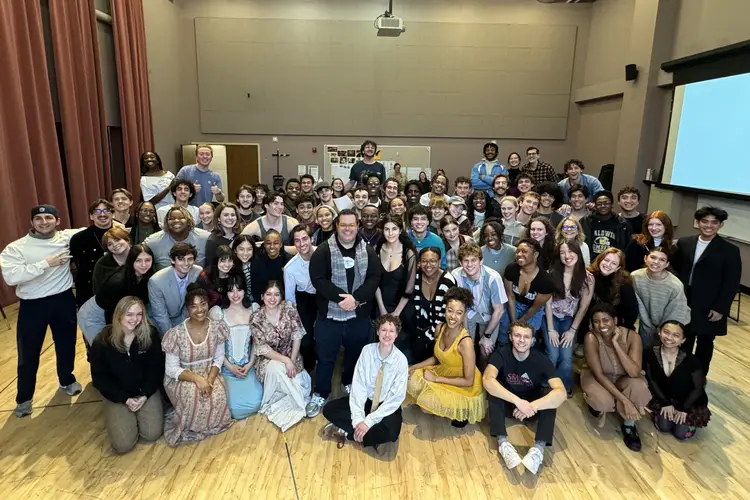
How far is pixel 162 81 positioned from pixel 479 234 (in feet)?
22.9

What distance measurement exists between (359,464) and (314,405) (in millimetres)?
623

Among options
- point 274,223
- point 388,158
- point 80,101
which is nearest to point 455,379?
point 274,223

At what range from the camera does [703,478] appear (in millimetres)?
2678

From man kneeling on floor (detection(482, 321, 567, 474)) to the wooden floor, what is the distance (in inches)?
5.1

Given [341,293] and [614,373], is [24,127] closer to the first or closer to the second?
[341,293]

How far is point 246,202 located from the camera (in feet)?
14.0

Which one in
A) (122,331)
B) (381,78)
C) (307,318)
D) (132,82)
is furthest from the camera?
(381,78)

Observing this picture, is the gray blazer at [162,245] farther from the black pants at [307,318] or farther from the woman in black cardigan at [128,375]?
the black pants at [307,318]

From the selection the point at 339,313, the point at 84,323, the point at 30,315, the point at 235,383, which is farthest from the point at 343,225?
the point at 30,315

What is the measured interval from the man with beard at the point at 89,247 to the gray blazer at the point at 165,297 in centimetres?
61

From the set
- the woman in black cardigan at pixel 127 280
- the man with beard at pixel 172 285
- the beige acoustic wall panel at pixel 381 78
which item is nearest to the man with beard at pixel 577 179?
the man with beard at pixel 172 285

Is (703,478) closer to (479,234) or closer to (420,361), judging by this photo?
(420,361)

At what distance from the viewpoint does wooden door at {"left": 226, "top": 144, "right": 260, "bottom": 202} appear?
9.05 metres

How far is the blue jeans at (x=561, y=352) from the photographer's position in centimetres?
342
